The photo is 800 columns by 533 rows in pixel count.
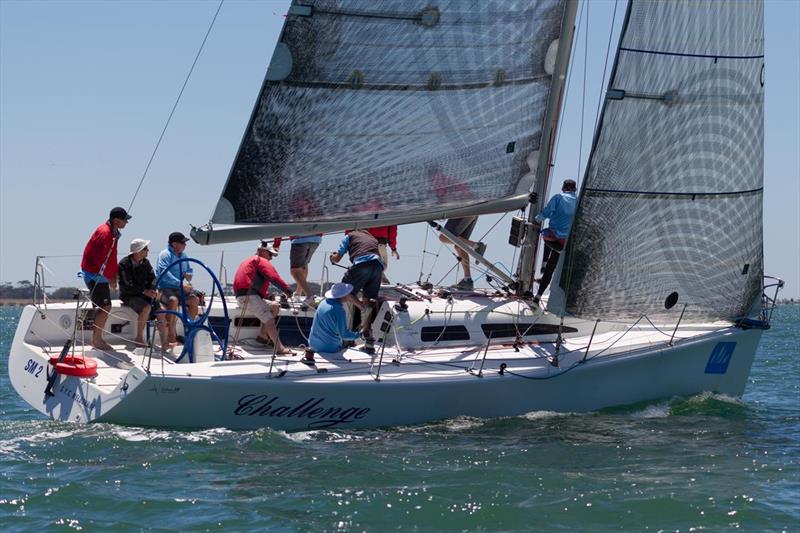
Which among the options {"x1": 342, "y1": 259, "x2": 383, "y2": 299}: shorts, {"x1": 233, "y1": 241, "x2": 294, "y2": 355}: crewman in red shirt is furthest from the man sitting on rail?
{"x1": 342, "y1": 259, "x2": 383, "y2": 299}: shorts

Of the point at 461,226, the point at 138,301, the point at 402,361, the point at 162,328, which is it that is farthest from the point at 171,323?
the point at 461,226

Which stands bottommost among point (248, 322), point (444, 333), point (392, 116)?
point (248, 322)

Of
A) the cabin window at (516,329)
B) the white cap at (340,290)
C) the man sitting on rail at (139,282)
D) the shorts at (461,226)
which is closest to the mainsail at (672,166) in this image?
the cabin window at (516,329)

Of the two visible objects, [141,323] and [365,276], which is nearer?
[365,276]

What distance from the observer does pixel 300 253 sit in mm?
14484

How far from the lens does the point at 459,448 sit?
10805mm

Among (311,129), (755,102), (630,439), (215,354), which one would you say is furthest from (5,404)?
(755,102)

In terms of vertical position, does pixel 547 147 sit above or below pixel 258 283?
above

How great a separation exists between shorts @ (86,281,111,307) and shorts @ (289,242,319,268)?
265 cm

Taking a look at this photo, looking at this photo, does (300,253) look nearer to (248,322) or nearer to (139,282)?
(248,322)

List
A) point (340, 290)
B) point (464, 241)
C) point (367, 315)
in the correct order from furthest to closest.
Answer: point (464, 241) → point (367, 315) → point (340, 290)

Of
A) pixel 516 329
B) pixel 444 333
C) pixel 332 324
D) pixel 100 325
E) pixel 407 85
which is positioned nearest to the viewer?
pixel 332 324

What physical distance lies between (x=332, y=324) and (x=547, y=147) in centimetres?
330

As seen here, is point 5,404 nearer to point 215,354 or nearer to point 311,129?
point 215,354
